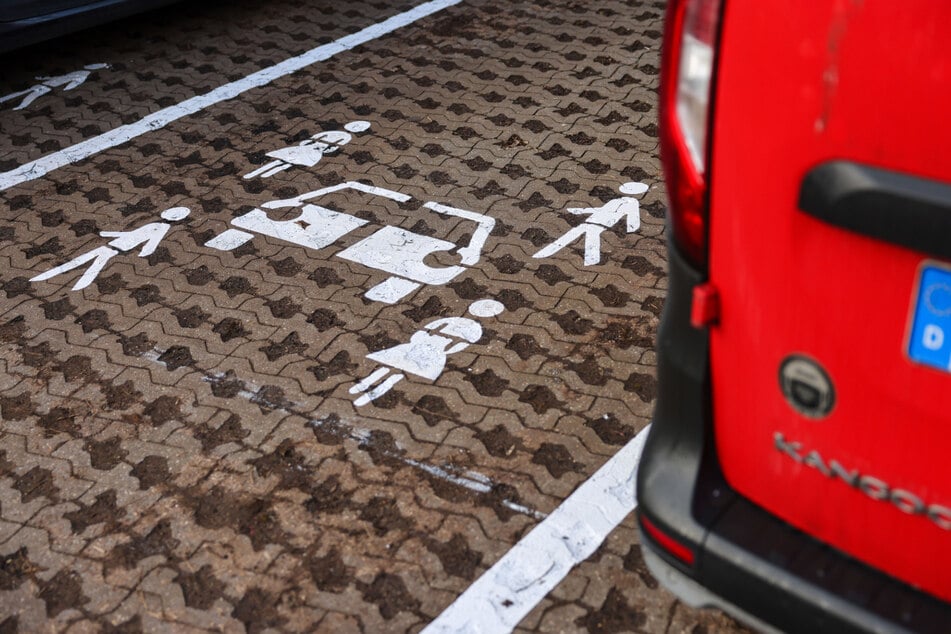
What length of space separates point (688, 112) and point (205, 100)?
465cm

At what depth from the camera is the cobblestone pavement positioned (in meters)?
3.09

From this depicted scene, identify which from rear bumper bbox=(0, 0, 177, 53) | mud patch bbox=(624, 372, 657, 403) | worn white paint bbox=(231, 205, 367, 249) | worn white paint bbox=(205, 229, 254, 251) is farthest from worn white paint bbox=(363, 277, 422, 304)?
rear bumper bbox=(0, 0, 177, 53)

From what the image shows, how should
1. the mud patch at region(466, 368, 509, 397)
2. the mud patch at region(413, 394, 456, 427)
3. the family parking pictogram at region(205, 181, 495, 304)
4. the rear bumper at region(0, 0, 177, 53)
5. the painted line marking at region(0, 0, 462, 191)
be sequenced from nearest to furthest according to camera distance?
the mud patch at region(413, 394, 456, 427)
the mud patch at region(466, 368, 509, 397)
the family parking pictogram at region(205, 181, 495, 304)
the painted line marking at region(0, 0, 462, 191)
the rear bumper at region(0, 0, 177, 53)

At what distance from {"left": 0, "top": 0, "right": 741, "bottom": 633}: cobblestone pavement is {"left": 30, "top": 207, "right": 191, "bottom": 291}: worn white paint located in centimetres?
2

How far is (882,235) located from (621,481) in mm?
1729

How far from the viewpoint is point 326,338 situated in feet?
13.4

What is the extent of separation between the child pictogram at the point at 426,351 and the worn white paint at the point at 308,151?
1628 millimetres

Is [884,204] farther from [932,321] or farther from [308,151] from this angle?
[308,151]

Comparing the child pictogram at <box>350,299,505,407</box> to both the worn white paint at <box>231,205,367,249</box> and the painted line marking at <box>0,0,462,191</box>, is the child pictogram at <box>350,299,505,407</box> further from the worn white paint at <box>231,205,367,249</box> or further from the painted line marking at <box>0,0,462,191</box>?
the painted line marking at <box>0,0,462,191</box>

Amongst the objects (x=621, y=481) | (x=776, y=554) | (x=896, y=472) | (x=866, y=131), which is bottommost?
(x=621, y=481)

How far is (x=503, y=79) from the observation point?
6.19m

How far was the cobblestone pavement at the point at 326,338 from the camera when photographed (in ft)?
10.1

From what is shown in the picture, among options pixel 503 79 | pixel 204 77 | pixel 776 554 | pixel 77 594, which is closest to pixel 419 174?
pixel 503 79

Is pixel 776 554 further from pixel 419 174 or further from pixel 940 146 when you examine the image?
pixel 419 174
